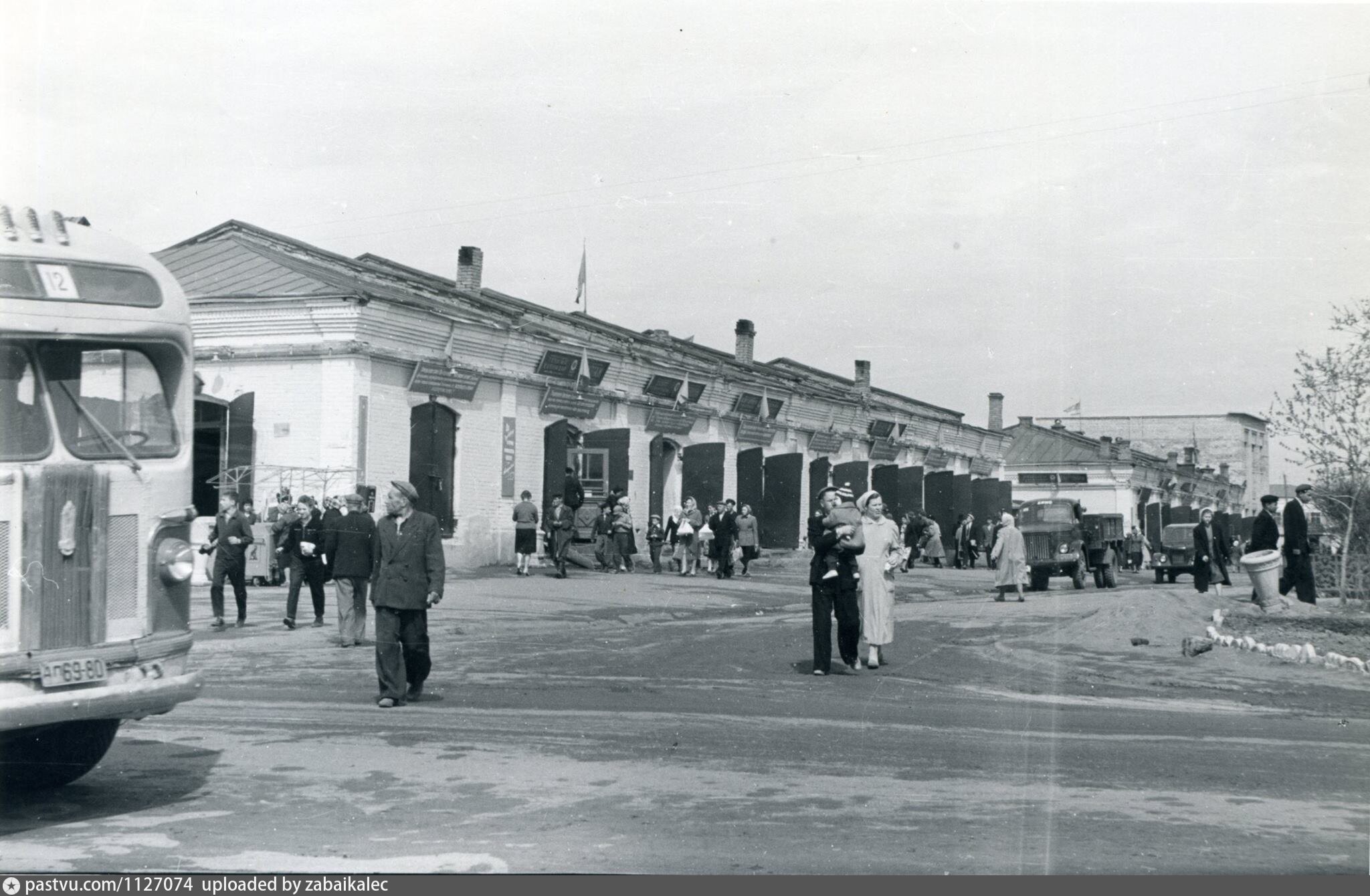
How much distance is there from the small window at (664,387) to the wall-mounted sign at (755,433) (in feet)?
11.9

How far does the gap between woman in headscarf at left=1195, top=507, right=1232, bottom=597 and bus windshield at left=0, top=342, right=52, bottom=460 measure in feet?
69.1

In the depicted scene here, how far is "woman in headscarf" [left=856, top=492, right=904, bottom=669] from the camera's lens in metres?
13.6

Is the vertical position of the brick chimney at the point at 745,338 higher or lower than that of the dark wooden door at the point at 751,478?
higher

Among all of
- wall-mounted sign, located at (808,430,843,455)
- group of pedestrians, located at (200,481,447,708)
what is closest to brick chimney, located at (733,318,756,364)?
wall-mounted sign, located at (808,430,843,455)

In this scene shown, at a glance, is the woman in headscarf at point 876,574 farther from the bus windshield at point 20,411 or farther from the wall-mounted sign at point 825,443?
the wall-mounted sign at point 825,443

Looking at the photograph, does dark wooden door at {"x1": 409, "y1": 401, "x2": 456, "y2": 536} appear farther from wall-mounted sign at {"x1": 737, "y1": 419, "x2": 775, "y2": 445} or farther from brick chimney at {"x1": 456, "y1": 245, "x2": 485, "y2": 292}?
wall-mounted sign at {"x1": 737, "y1": 419, "x2": 775, "y2": 445}

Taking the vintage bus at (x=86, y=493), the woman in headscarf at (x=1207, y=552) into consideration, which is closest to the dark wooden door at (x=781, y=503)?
the woman in headscarf at (x=1207, y=552)

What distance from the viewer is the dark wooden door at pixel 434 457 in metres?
25.9

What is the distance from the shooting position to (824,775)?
7836 millimetres

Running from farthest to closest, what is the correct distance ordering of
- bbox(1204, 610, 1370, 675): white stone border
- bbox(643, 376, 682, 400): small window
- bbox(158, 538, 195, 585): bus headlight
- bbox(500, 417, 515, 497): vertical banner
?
bbox(643, 376, 682, 400): small window → bbox(500, 417, 515, 497): vertical banner → bbox(1204, 610, 1370, 675): white stone border → bbox(158, 538, 195, 585): bus headlight

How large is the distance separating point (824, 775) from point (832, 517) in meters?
5.35

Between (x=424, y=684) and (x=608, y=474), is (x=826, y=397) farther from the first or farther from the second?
(x=424, y=684)

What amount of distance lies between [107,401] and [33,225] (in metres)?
0.95

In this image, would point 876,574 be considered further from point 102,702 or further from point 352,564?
point 102,702
